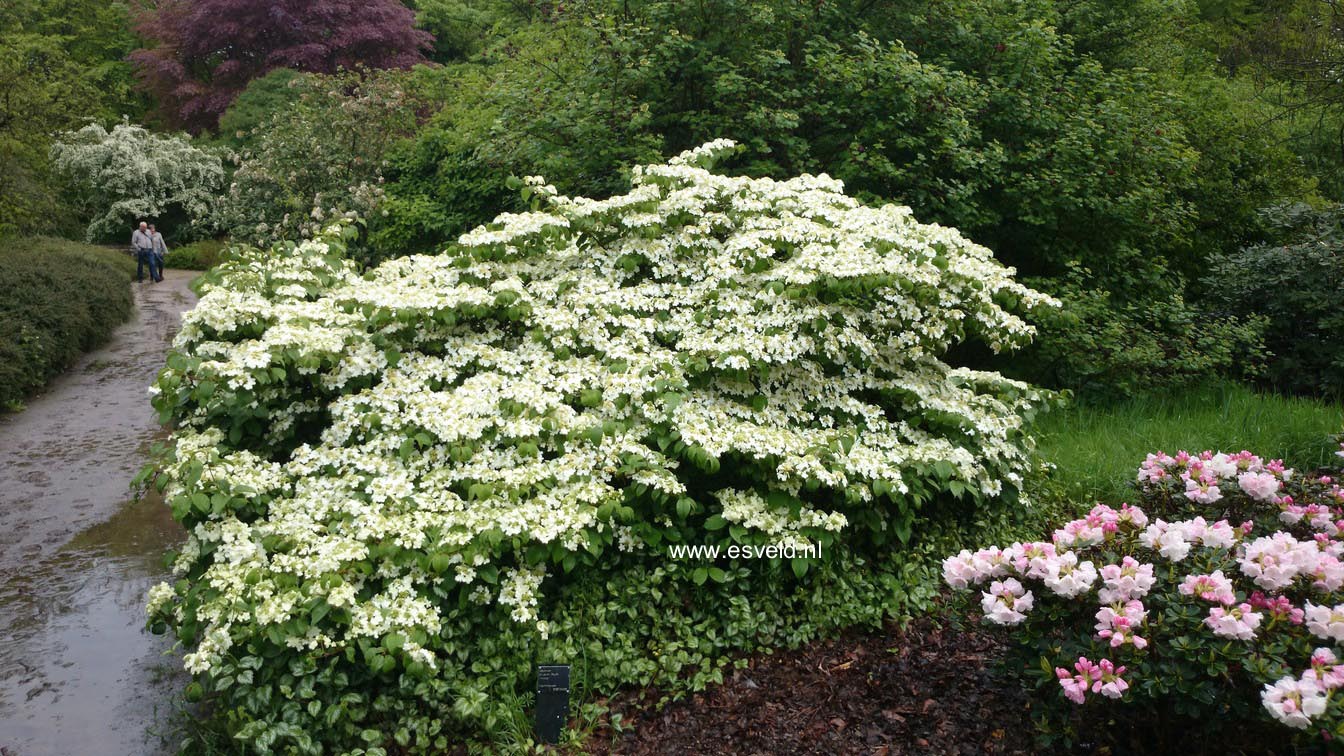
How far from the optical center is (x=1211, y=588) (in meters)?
2.42

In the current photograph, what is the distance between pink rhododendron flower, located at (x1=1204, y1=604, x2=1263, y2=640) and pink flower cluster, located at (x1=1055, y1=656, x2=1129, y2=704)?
0.27 meters

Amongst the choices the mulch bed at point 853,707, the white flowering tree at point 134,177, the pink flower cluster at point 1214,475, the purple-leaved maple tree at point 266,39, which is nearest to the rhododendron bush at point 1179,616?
the pink flower cluster at point 1214,475

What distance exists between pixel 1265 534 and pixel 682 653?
89.4 inches

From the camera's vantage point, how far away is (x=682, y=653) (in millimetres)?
3383

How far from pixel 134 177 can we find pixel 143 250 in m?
5.54

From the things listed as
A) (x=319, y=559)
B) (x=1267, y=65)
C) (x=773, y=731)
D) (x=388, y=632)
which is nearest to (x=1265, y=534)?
(x=773, y=731)

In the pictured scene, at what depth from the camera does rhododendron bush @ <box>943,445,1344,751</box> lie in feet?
7.43

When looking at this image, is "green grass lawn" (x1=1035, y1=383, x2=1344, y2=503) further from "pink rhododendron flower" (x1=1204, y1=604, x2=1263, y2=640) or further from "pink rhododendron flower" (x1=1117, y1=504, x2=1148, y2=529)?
"pink rhododendron flower" (x1=1204, y1=604, x2=1263, y2=640)

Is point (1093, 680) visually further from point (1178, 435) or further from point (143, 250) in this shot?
point (143, 250)

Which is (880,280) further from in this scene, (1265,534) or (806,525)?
(1265,534)

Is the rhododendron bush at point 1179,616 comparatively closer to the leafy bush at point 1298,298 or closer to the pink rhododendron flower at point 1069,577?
the pink rhododendron flower at point 1069,577

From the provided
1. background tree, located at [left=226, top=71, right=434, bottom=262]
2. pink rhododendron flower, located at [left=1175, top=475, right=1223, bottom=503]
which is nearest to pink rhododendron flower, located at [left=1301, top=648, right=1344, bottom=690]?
pink rhododendron flower, located at [left=1175, top=475, right=1223, bottom=503]

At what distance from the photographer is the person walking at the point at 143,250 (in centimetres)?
1540

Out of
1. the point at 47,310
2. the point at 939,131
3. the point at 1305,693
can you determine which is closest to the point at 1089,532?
the point at 1305,693
